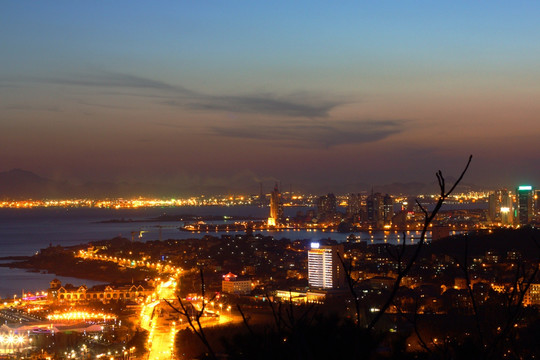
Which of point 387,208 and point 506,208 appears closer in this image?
point 506,208

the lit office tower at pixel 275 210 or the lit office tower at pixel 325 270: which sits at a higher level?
the lit office tower at pixel 275 210

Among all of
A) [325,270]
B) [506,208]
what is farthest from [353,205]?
[325,270]

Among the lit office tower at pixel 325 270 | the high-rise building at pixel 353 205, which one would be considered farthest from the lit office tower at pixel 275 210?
the lit office tower at pixel 325 270

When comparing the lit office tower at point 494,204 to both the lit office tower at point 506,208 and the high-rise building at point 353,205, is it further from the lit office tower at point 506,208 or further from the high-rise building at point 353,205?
the high-rise building at point 353,205

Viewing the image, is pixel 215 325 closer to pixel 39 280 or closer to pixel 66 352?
pixel 66 352

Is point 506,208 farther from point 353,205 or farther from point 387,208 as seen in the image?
point 353,205

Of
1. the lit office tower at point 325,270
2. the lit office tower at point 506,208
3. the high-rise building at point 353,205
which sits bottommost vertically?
the lit office tower at point 325,270

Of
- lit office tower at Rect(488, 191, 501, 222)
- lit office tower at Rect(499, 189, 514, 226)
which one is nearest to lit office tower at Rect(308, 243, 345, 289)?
lit office tower at Rect(499, 189, 514, 226)
